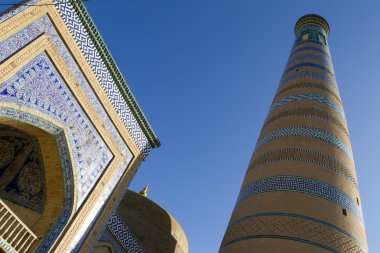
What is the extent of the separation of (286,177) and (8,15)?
309 cm

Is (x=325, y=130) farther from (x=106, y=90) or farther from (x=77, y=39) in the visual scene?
(x=77, y=39)

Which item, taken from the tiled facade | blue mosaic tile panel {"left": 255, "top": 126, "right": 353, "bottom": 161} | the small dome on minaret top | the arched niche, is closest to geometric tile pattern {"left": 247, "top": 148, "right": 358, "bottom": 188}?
blue mosaic tile panel {"left": 255, "top": 126, "right": 353, "bottom": 161}

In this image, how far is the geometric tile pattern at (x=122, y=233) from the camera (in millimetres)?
4414

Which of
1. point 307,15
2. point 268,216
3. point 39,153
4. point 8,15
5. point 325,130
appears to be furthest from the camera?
point 307,15

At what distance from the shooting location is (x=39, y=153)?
11.4 feet

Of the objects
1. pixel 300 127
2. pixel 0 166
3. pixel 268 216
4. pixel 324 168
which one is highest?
pixel 300 127

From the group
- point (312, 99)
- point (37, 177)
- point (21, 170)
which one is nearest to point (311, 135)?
point (312, 99)

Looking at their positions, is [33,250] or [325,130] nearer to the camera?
[33,250]

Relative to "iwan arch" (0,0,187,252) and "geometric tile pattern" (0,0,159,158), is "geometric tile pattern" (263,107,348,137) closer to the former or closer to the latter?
"geometric tile pattern" (0,0,159,158)

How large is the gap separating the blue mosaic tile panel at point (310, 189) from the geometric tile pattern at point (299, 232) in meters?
0.36

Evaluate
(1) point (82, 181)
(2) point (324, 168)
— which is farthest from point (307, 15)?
(1) point (82, 181)

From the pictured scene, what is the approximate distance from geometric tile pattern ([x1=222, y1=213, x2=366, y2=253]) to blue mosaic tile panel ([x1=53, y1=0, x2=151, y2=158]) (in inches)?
60.3

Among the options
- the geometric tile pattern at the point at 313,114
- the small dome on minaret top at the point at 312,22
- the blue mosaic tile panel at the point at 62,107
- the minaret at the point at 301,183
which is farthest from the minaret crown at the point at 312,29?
the blue mosaic tile panel at the point at 62,107

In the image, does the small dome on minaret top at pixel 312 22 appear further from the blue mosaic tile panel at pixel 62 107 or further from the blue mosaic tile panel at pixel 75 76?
the blue mosaic tile panel at pixel 62 107
